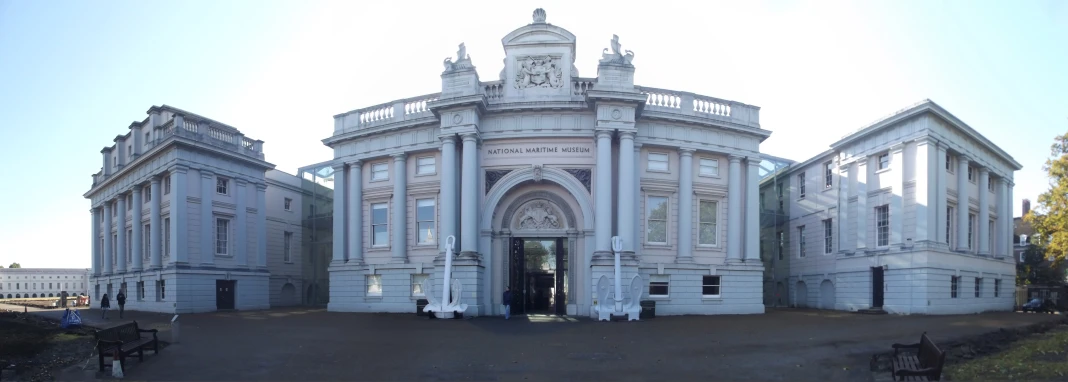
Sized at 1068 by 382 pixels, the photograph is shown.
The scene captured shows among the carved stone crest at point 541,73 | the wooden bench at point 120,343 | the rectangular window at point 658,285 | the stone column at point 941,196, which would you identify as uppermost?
the carved stone crest at point 541,73

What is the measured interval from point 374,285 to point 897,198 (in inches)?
968

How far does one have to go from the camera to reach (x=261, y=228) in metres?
39.5

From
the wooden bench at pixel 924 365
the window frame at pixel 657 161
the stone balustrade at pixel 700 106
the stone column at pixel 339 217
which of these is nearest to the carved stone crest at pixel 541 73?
the stone balustrade at pixel 700 106

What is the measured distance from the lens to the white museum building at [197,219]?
35.0m

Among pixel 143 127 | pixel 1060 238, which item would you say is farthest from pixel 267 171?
pixel 1060 238

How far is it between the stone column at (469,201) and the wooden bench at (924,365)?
17912 mm

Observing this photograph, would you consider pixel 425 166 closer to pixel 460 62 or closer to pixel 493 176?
pixel 493 176

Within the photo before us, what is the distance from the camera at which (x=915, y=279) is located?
28.1m

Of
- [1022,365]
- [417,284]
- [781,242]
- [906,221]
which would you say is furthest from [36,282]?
[1022,365]

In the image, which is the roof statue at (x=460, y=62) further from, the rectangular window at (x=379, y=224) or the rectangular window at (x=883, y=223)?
the rectangular window at (x=883, y=223)

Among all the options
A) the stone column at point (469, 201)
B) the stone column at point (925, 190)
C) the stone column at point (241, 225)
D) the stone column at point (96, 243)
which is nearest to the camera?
the stone column at point (469, 201)

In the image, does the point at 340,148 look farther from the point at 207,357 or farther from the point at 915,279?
the point at 915,279

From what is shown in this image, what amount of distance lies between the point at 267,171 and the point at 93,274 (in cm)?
1792

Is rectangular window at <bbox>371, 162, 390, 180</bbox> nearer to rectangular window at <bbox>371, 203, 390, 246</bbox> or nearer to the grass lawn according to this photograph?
rectangular window at <bbox>371, 203, 390, 246</bbox>
